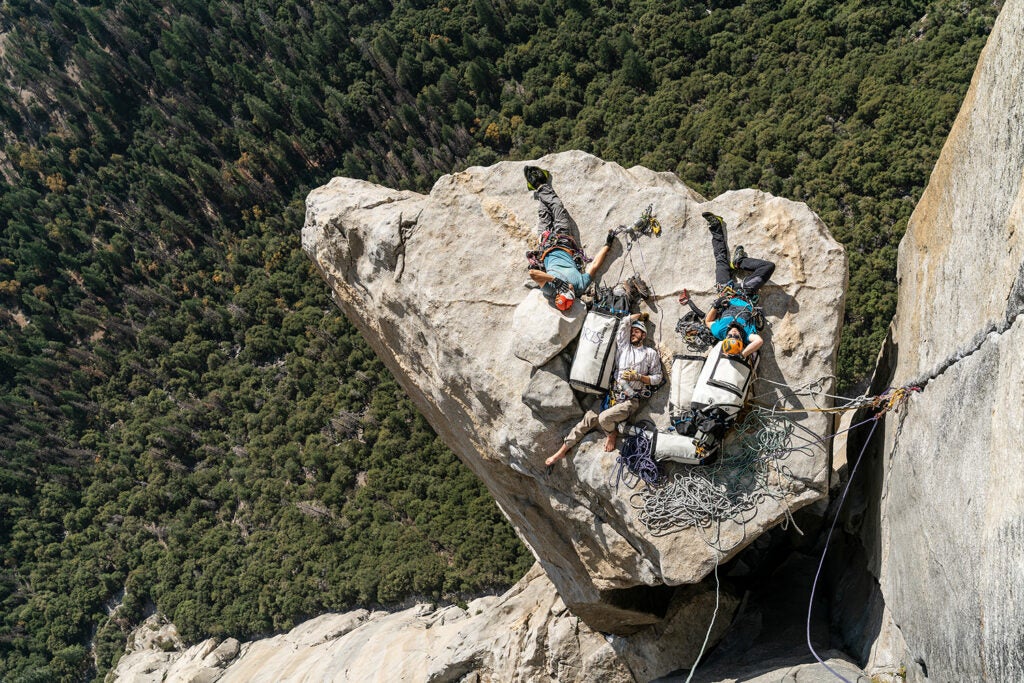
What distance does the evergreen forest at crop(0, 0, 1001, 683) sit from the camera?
82.1 feet

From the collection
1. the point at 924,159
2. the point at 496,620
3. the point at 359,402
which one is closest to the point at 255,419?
the point at 359,402

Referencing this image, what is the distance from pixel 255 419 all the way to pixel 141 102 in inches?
1128

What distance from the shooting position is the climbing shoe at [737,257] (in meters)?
9.29

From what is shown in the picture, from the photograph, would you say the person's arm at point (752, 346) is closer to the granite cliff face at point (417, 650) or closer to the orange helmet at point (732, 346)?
the orange helmet at point (732, 346)

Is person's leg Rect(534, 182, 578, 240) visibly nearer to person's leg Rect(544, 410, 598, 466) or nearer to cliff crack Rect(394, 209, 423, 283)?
cliff crack Rect(394, 209, 423, 283)

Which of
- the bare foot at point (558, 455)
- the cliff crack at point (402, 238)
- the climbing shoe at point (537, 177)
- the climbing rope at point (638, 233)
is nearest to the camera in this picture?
the bare foot at point (558, 455)

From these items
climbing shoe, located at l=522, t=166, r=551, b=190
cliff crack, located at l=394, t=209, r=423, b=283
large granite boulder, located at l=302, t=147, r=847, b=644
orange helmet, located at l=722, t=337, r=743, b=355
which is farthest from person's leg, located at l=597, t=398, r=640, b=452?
cliff crack, located at l=394, t=209, r=423, b=283

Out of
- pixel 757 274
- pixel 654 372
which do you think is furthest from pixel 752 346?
pixel 654 372

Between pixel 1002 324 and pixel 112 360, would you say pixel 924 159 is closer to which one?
pixel 1002 324

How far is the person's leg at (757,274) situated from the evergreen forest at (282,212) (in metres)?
13.3

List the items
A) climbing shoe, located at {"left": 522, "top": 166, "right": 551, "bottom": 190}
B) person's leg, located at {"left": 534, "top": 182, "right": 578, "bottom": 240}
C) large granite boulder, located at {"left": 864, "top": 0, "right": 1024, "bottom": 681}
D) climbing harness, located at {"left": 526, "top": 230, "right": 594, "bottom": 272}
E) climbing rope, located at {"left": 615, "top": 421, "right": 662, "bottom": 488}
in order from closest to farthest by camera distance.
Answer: large granite boulder, located at {"left": 864, "top": 0, "right": 1024, "bottom": 681} < climbing rope, located at {"left": 615, "top": 421, "right": 662, "bottom": 488} < climbing harness, located at {"left": 526, "top": 230, "right": 594, "bottom": 272} < person's leg, located at {"left": 534, "top": 182, "right": 578, "bottom": 240} < climbing shoe, located at {"left": 522, "top": 166, "right": 551, "bottom": 190}

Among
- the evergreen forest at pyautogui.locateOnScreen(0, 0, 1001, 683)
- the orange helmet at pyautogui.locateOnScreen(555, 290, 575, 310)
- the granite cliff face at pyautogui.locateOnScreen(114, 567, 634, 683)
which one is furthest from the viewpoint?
the evergreen forest at pyautogui.locateOnScreen(0, 0, 1001, 683)

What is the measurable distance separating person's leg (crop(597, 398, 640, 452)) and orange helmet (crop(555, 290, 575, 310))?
1.74 metres

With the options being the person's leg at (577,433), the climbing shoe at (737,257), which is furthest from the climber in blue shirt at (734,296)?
the person's leg at (577,433)
